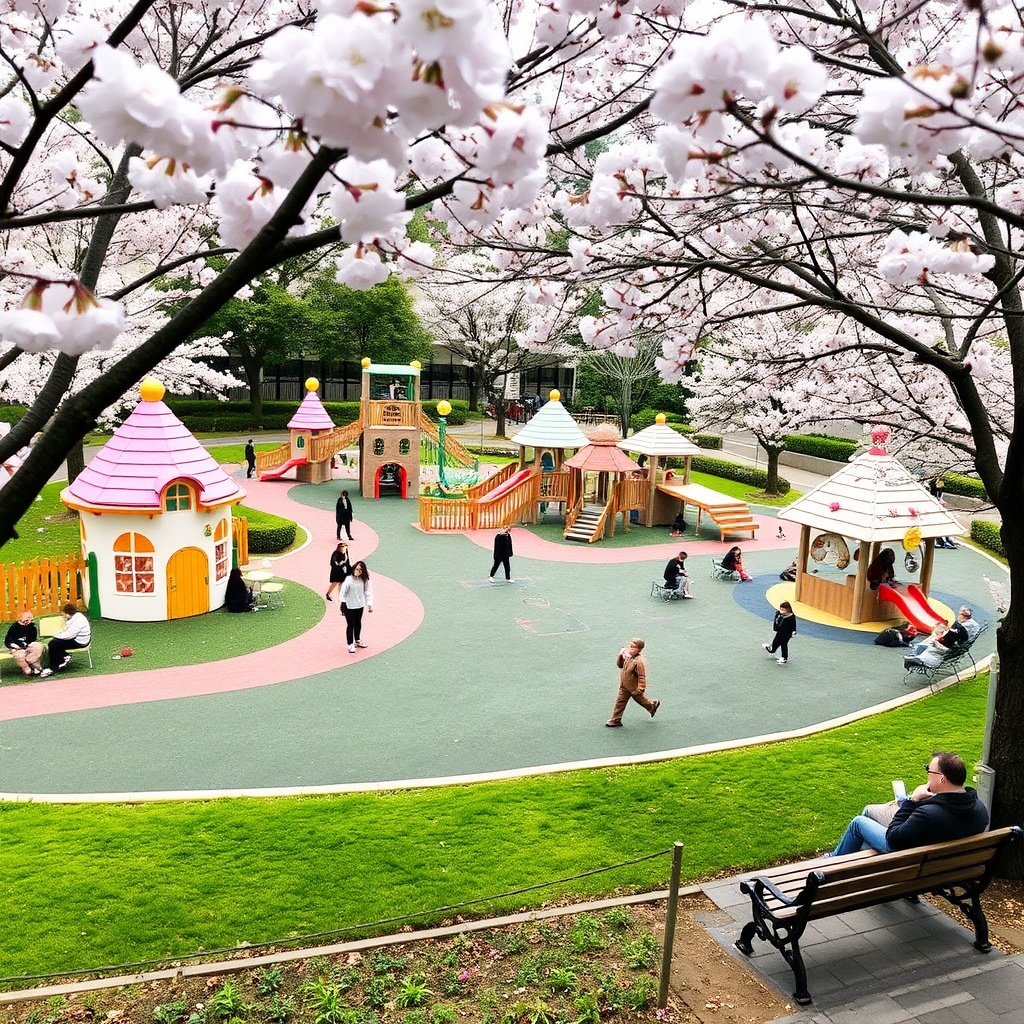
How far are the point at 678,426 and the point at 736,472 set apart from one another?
37.5ft

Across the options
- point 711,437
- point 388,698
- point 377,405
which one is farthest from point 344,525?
point 711,437

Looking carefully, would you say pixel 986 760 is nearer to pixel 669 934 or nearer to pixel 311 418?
pixel 669 934

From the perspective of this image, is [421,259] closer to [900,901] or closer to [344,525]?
[900,901]

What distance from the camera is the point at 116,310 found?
3.31 metres

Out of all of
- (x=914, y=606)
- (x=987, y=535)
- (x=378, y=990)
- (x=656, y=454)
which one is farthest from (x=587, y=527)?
(x=378, y=990)

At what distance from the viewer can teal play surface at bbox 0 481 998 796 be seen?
35.1ft

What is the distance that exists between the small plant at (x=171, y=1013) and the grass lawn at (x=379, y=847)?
0.68 metres

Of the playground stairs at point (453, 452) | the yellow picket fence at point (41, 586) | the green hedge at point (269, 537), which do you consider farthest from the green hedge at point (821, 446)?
the yellow picket fence at point (41, 586)

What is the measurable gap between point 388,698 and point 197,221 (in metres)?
6.89

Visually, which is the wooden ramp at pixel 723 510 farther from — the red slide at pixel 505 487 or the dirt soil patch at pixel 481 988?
the dirt soil patch at pixel 481 988

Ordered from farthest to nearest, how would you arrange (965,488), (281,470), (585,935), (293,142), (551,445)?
(281,470), (965,488), (551,445), (585,935), (293,142)

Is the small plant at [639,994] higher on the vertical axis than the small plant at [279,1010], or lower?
higher

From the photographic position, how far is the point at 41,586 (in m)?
16.5

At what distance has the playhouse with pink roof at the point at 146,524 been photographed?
53.8 ft
